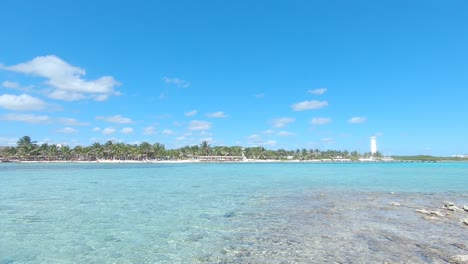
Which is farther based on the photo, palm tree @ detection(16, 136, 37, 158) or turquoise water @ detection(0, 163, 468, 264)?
palm tree @ detection(16, 136, 37, 158)

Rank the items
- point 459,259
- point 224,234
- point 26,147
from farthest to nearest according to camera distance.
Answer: point 26,147
point 224,234
point 459,259

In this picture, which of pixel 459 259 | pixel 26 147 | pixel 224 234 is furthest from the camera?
pixel 26 147

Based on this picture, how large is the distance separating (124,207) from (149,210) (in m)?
2.31

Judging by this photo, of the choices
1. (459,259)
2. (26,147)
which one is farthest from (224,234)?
(26,147)

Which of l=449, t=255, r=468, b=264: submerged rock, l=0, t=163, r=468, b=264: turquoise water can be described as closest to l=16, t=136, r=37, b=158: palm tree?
l=0, t=163, r=468, b=264: turquoise water

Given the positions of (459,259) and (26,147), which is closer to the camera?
(459,259)

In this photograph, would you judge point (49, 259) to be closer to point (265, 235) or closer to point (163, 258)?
point (163, 258)

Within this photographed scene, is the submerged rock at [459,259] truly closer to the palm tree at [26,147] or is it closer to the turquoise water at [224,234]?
the turquoise water at [224,234]

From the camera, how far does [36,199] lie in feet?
85.0

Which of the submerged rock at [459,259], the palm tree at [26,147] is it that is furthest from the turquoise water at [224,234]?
the palm tree at [26,147]

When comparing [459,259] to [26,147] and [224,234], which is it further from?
[26,147]

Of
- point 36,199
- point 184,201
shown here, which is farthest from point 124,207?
point 36,199

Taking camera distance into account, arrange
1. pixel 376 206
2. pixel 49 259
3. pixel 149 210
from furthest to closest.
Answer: pixel 376 206 < pixel 149 210 < pixel 49 259

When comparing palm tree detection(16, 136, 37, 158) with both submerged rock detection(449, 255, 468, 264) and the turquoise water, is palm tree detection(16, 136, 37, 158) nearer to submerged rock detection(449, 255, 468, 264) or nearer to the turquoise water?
the turquoise water
